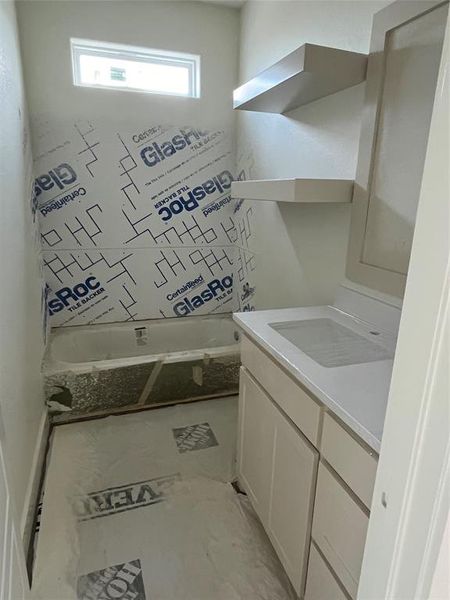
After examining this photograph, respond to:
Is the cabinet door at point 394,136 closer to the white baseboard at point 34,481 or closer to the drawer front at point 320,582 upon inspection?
the drawer front at point 320,582

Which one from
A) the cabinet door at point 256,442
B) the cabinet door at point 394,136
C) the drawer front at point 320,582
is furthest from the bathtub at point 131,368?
the drawer front at point 320,582

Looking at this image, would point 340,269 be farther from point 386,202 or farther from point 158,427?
point 158,427

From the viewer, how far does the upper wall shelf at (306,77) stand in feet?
4.33

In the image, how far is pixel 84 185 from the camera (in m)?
2.56

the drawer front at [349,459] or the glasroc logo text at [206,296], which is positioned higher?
the drawer front at [349,459]

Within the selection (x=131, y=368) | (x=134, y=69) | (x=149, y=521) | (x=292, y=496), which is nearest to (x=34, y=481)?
(x=149, y=521)

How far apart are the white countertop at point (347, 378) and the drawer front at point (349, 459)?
0.15 feet

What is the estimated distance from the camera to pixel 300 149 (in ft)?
6.19

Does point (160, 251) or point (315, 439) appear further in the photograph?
point (160, 251)

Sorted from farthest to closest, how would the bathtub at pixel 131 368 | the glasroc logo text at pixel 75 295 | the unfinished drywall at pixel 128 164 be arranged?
the glasroc logo text at pixel 75 295 → the unfinished drywall at pixel 128 164 → the bathtub at pixel 131 368

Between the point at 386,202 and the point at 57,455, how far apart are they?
6.43 feet

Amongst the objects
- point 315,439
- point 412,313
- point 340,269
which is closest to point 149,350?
point 340,269

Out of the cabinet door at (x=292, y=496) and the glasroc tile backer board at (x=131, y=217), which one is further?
the glasroc tile backer board at (x=131, y=217)

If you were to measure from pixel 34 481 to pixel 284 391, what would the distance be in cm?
127
